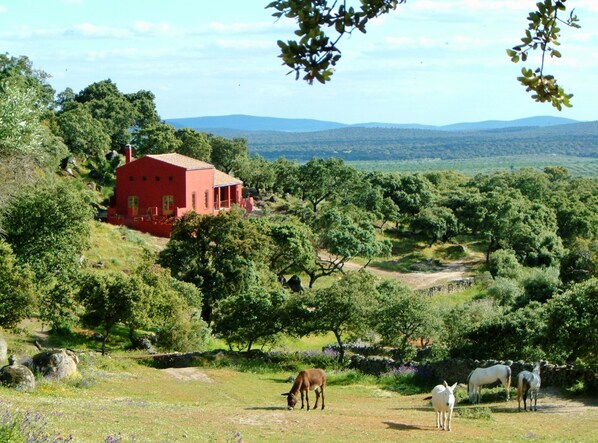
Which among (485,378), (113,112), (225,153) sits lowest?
(485,378)

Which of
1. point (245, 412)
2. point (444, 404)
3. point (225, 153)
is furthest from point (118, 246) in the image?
point (225, 153)

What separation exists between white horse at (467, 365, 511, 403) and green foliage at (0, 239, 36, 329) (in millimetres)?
15669

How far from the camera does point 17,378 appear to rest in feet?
73.7

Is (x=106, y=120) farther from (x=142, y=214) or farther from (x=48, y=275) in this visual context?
(x=48, y=275)

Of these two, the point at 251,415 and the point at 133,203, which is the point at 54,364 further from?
the point at 133,203

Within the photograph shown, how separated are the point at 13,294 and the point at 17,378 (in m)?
7.82

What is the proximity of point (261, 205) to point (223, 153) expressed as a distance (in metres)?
11.1

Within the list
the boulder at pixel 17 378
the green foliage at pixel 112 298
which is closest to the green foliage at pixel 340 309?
the green foliage at pixel 112 298

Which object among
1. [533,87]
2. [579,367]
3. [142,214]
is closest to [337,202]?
[142,214]

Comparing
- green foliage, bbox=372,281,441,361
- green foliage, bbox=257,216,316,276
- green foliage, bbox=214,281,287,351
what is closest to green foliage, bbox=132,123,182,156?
green foliage, bbox=257,216,316,276

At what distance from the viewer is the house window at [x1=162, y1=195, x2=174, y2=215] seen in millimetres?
61719

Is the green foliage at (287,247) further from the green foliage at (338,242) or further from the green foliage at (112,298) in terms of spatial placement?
the green foliage at (112,298)

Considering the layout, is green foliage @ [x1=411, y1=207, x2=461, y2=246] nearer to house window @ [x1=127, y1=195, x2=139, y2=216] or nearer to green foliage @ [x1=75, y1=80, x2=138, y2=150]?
house window @ [x1=127, y1=195, x2=139, y2=216]

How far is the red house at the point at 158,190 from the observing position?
60.8 meters
